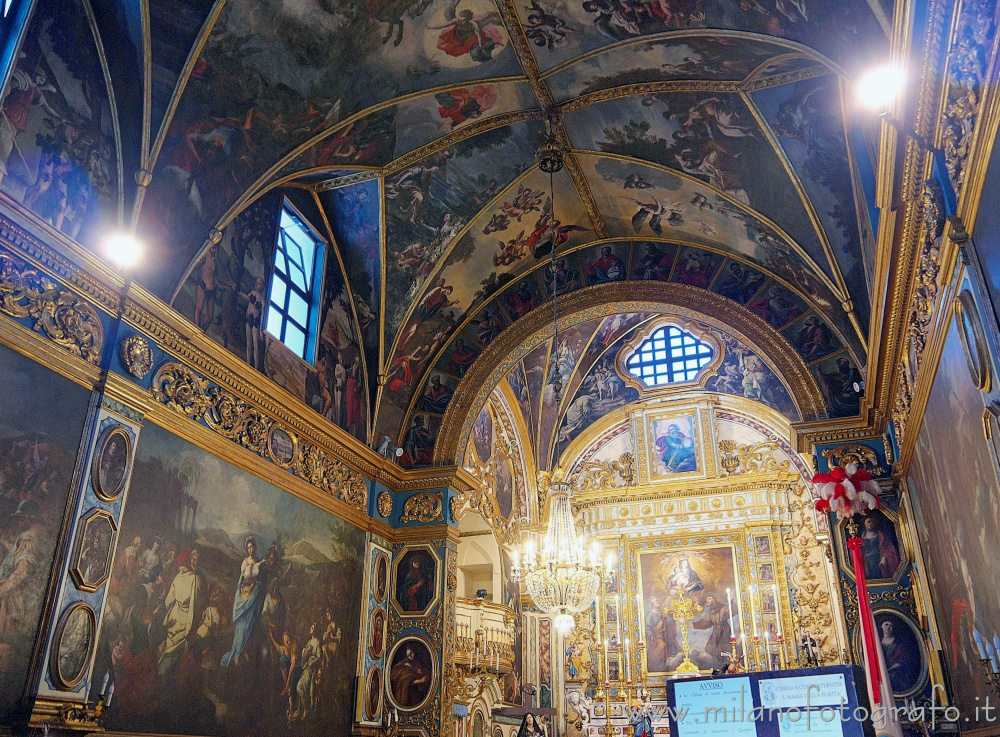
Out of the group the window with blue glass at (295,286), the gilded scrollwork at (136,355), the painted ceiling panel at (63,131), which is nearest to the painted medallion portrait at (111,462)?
the gilded scrollwork at (136,355)

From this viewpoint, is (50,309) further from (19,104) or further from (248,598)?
(248,598)

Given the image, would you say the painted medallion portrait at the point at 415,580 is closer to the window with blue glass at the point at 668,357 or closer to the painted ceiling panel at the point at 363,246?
the painted ceiling panel at the point at 363,246

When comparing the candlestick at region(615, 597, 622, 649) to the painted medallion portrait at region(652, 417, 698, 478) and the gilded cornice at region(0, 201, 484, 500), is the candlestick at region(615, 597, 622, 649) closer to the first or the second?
the painted medallion portrait at region(652, 417, 698, 478)

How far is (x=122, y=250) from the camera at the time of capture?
8.88m

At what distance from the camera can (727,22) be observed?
32.0 ft

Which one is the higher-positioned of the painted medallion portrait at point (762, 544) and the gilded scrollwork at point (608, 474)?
the gilded scrollwork at point (608, 474)

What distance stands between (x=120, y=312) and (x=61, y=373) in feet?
3.60

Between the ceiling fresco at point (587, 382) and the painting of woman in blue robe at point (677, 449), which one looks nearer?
the ceiling fresco at point (587, 382)

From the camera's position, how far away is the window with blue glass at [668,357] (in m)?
21.4

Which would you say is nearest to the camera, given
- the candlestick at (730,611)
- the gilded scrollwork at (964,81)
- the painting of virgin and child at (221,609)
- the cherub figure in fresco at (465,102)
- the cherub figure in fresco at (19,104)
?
the gilded scrollwork at (964,81)

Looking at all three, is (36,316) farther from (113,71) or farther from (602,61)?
(602,61)

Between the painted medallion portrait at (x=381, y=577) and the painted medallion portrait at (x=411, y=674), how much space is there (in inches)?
33.7

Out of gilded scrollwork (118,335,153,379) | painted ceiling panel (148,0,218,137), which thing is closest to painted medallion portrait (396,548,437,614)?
gilded scrollwork (118,335,153,379)

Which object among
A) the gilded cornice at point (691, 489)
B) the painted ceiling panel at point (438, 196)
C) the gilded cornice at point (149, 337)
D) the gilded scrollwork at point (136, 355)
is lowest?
the gilded scrollwork at point (136, 355)
